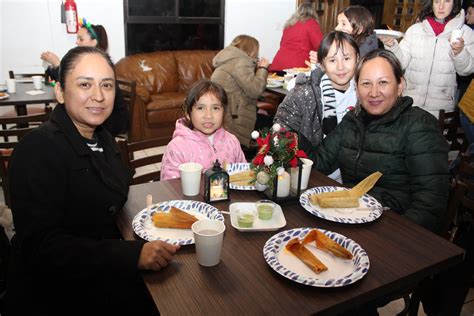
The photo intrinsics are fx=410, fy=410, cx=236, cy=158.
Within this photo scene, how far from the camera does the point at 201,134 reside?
2.11 meters

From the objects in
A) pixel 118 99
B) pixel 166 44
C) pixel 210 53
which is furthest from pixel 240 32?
pixel 118 99

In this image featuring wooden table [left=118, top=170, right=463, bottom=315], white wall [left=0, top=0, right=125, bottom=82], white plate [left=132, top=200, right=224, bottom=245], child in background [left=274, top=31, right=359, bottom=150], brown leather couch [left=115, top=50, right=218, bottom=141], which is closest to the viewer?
wooden table [left=118, top=170, right=463, bottom=315]

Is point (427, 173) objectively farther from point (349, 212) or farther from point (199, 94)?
point (199, 94)

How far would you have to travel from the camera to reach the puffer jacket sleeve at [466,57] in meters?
3.41

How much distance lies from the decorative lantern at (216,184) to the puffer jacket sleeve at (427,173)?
29.7 inches

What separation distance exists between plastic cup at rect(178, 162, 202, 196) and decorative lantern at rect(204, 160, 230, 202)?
67mm

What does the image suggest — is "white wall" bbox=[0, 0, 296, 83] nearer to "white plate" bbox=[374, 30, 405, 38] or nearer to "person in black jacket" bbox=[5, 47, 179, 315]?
"white plate" bbox=[374, 30, 405, 38]

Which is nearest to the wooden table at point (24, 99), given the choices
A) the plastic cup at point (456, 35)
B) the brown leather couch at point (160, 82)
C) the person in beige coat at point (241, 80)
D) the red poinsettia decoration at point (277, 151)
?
the brown leather couch at point (160, 82)

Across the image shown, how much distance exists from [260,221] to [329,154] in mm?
739

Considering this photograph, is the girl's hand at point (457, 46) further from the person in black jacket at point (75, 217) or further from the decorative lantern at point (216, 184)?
the person in black jacket at point (75, 217)

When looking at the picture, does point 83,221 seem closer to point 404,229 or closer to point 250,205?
point 250,205

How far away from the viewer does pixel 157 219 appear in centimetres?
141

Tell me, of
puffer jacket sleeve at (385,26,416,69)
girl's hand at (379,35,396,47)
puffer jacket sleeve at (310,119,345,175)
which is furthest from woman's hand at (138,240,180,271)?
puffer jacket sleeve at (385,26,416,69)

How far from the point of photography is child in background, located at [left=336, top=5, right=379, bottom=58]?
2.97 meters
